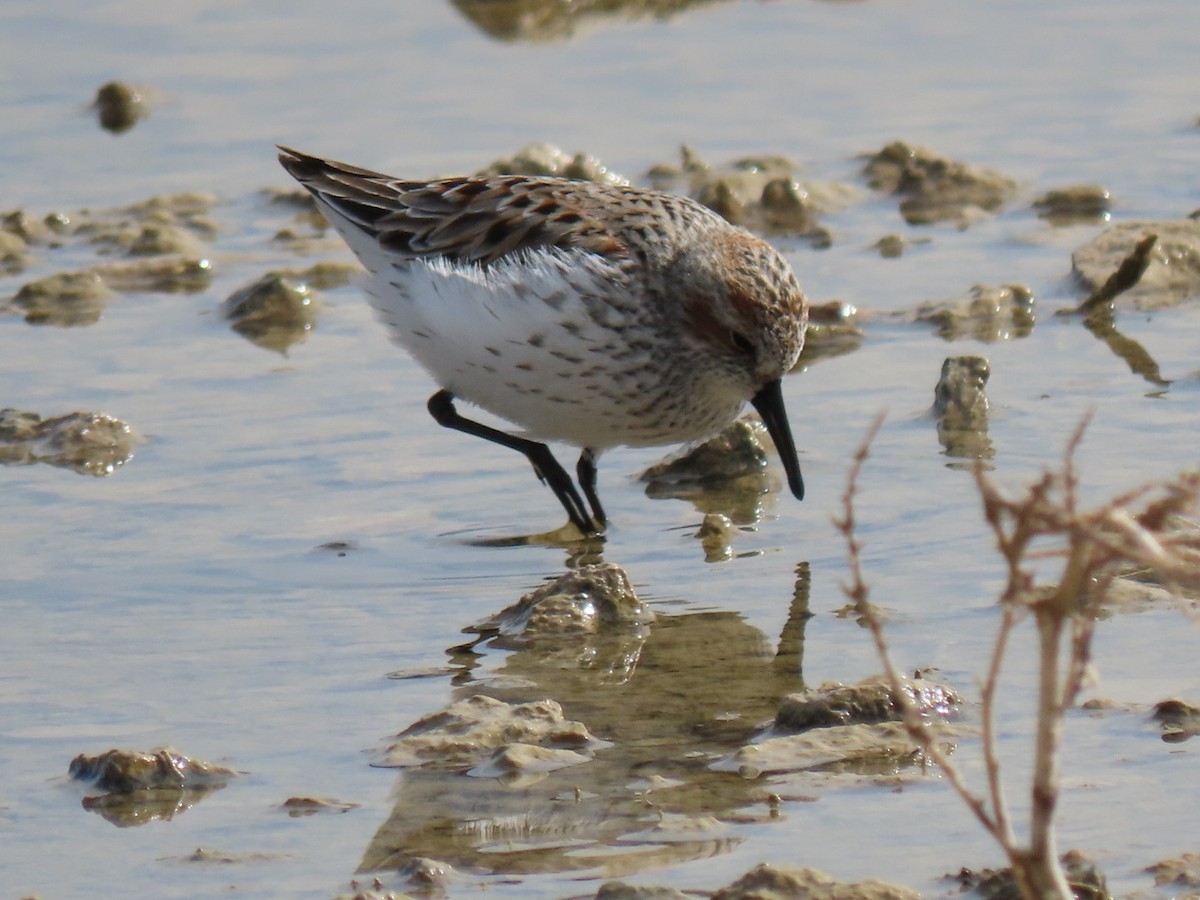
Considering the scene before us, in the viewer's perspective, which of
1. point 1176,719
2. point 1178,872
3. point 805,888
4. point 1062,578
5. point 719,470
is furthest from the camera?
point 719,470

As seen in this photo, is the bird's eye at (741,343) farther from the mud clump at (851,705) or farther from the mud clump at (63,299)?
the mud clump at (63,299)

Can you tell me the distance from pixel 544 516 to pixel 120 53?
8.03 meters

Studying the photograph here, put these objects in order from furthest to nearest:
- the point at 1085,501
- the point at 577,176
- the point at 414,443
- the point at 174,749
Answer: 1. the point at 577,176
2. the point at 414,443
3. the point at 1085,501
4. the point at 174,749

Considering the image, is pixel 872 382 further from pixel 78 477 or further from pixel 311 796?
pixel 311 796

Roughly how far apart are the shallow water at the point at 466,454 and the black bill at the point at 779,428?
0.19 meters

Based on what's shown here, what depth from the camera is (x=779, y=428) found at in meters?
7.21

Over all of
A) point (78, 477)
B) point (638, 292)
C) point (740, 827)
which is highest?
point (638, 292)

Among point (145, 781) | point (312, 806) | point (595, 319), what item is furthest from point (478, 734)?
point (595, 319)

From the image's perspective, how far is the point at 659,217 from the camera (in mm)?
7445

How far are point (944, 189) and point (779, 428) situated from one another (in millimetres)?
4414

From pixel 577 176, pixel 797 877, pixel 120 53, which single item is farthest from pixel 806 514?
pixel 120 53

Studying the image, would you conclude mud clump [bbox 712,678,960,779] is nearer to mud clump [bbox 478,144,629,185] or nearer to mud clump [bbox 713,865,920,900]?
mud clump [bbox 713,865,920,900]

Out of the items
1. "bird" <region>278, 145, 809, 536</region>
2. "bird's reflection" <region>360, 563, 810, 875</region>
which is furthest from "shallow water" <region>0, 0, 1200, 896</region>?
"bird" <region>278, 145, 809, 536</region>

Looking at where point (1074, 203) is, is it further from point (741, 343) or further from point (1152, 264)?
point (741, 343)
